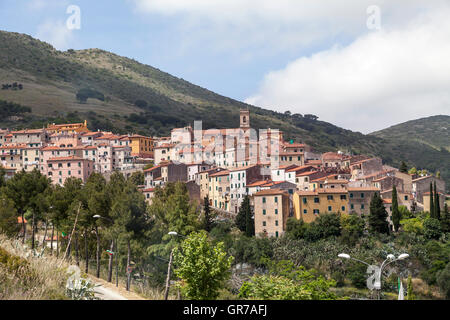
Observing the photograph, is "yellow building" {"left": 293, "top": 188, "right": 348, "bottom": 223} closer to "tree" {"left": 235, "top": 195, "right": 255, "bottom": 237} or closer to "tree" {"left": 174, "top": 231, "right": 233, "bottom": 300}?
"tree" {"left": 235, "top": 195, "right": 255, "bottom": 237}

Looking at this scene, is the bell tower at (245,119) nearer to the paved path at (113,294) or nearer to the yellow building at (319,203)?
the yellow building at (319,203)

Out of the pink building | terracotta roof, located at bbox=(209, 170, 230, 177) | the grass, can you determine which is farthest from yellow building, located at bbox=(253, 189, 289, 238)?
the grass

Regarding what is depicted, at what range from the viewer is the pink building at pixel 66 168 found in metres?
90.6

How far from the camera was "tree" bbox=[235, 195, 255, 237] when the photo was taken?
6719 cm

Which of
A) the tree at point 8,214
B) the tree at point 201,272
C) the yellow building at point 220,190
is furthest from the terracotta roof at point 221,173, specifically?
the tree at point 201,272

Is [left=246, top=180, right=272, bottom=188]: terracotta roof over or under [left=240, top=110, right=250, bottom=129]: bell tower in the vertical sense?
under

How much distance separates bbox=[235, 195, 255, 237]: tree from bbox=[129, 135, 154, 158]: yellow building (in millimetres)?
38924

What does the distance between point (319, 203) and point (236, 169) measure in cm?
1578

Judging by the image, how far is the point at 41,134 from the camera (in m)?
104

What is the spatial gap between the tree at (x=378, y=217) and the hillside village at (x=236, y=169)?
2997 mm

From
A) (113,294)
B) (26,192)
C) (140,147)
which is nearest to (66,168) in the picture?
(140,147)

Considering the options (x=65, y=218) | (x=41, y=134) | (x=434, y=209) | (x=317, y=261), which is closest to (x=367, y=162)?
(x=434, y=209)
